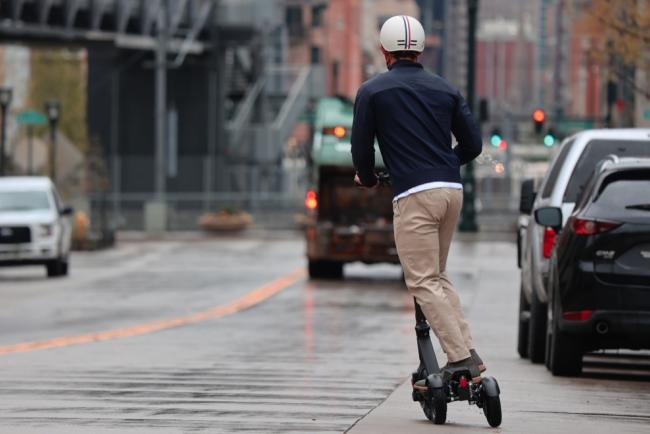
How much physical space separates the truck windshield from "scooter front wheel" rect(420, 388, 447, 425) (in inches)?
1000

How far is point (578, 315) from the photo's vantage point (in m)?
12.4

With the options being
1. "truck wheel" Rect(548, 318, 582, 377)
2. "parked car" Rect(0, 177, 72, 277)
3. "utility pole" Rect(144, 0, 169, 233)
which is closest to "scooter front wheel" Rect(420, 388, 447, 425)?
"truck wheel" Rect(548, 318, 582, 377)

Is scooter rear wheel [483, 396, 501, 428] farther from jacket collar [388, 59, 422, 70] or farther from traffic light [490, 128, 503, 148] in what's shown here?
traffic light [490, 128, 503, 148]

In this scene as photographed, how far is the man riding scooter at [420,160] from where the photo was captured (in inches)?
358

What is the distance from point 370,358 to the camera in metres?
15.2

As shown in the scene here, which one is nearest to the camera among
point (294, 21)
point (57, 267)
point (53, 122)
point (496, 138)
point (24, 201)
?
point (57, 267)

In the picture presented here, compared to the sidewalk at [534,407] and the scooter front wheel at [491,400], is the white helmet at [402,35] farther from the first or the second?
the sidewalk at [534,407]

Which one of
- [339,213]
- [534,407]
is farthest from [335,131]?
[534,407]

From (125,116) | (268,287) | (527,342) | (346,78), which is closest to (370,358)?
(527,342)

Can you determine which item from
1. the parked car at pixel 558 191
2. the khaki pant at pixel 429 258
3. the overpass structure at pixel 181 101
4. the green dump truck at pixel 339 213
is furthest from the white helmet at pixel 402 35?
the overpass structure at pixel 181 101

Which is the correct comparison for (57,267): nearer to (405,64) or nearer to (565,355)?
(565,355)

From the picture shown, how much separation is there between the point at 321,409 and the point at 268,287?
59.8ft

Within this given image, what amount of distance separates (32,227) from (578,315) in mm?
21762

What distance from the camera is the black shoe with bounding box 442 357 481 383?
902cm
